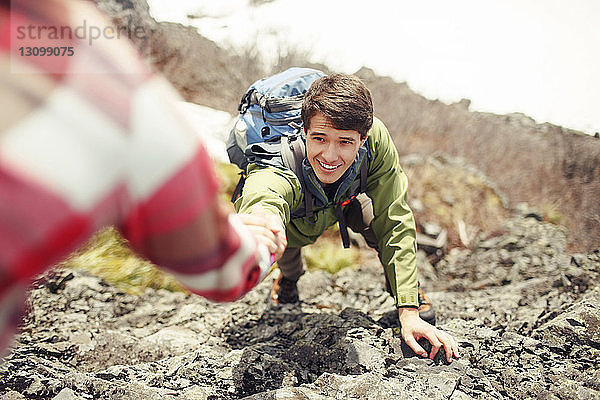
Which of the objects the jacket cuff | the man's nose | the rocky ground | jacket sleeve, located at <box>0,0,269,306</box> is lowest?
the rocky ground

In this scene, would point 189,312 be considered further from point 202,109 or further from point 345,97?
point 202,109

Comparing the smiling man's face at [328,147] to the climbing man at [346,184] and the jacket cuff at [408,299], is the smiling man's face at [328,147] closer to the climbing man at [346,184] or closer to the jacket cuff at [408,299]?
the climbing man at [346,184]

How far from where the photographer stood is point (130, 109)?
2.81ft

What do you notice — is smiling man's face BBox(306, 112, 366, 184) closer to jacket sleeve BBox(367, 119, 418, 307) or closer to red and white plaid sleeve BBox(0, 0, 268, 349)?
jacket sleeve BBox(367, 119, 418, 307)

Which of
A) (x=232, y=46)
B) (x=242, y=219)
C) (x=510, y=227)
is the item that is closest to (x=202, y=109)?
(x=232, y=46)

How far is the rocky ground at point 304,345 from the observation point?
2113 mm

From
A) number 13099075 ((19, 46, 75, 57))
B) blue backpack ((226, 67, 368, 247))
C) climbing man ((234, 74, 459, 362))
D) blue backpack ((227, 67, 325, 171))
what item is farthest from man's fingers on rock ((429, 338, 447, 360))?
number 13099075 ((19, 46, 75, 57))

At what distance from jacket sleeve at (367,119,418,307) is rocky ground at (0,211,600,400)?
0.36 m

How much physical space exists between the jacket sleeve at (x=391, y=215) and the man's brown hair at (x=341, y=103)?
0.26 meters

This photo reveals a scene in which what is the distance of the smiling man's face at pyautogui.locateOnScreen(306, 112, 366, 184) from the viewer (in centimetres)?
232

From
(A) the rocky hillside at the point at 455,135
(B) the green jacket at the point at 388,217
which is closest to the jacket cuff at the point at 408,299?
(B) the green jacket at the point at 388,217

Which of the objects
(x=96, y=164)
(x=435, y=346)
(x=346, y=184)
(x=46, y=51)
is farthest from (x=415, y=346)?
(x=46, y=51)

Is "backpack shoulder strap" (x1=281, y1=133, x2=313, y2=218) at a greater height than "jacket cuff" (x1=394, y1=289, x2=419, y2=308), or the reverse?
"backpack shoulder strap" (x1=281, y1=133, x2=313, y2=218)

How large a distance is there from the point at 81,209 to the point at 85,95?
0.20 meters
